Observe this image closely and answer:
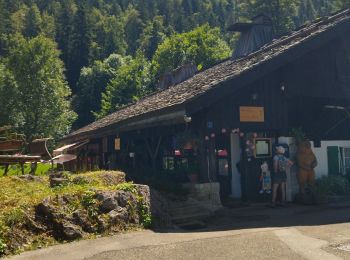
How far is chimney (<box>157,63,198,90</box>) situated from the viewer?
875 inches

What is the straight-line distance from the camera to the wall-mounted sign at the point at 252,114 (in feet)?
42.1

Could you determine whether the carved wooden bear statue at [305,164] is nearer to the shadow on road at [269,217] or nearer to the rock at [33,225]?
the shadow on road at [269,217]

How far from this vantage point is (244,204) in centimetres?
1290

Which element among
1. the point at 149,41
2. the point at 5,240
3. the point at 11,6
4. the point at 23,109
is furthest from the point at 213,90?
the point at 11,6

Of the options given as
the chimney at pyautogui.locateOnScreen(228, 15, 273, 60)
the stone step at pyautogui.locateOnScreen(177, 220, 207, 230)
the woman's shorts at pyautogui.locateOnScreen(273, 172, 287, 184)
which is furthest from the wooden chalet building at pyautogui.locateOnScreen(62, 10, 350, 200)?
the chimney at pyautogui.locateOnScreen(228, 15, 273, 60)

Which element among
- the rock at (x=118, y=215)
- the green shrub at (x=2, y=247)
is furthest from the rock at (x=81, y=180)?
the green shrub at (x=2, y=247)

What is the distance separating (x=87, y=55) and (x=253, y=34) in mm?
59666

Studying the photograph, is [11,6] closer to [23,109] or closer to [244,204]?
[23,109]

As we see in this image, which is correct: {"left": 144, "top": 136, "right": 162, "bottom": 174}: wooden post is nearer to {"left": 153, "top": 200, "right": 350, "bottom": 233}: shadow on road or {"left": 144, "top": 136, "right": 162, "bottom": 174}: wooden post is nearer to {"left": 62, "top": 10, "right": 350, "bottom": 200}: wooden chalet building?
{"left": 62, "top": 10, "right": 350, "bottom": 200}: wooden chalet building

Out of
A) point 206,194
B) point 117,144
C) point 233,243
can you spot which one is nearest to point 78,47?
point 117,144

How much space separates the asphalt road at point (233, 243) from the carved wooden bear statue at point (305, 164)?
10.5ft

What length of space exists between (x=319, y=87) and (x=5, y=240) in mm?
11351

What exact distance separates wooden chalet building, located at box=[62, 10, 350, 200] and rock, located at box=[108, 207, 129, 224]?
11.9ft

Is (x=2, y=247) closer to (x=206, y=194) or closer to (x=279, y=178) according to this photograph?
(x=206, y=194)
